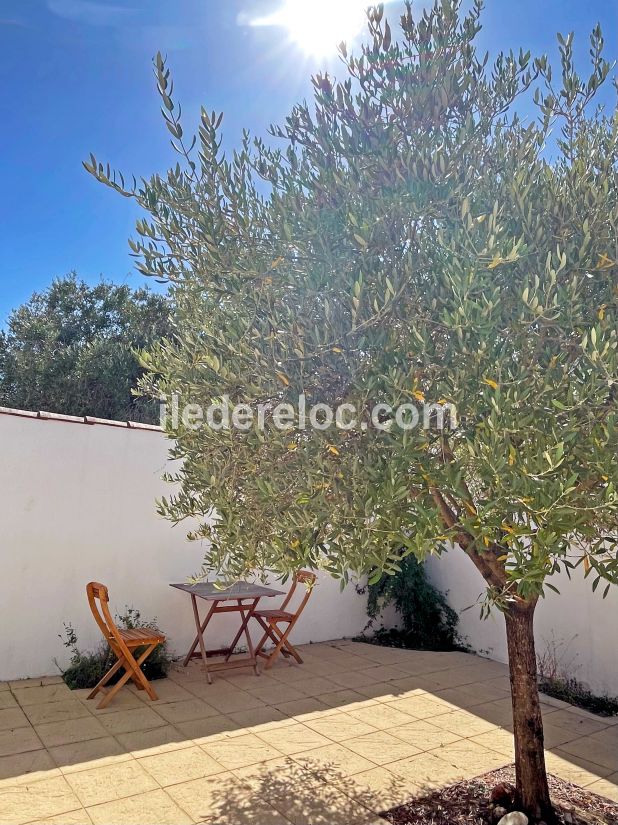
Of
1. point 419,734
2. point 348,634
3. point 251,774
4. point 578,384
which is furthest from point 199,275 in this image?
point 348,634

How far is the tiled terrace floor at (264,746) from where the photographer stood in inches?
139

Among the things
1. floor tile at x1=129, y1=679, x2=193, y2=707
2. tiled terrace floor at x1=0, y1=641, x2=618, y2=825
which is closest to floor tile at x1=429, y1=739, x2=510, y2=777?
tiled terrace floor at x1=0, y1=641, x2=618, y2=825

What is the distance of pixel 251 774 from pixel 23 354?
10828 mm

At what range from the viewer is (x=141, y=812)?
3410 millimetres

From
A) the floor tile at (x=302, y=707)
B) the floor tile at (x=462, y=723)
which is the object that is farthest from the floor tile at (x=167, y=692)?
the floor tile at (x=462, y=723)

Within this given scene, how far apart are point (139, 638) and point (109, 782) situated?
1.48 metres

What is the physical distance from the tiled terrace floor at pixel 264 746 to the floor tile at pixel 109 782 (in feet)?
0.04

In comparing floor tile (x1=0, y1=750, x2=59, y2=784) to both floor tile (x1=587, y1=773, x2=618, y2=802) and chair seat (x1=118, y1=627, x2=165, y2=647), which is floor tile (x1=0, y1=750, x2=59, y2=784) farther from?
floor tile (x1=587, y1=773, x2=618, y2=802)

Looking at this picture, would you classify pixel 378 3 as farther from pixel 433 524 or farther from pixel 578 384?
pixel 433 524

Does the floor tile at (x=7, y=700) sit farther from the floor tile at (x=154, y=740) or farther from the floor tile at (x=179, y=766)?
the floor tile at (x=179, y=766)

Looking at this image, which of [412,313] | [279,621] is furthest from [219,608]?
[412,313]

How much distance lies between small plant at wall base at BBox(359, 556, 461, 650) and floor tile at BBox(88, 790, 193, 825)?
477cm

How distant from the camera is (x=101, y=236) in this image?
7.48 meters

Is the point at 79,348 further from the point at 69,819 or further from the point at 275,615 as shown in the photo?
the point at 69,819
